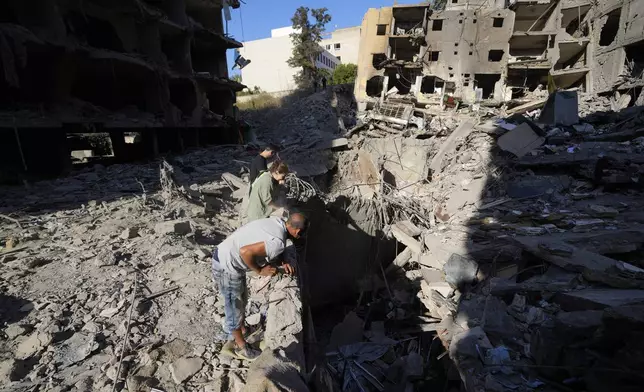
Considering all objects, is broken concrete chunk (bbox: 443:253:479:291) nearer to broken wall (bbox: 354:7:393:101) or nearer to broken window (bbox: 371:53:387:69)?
broken wall (bbox: 354:7:393:101)

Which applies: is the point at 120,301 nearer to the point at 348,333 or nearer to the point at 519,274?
the point at 348,333

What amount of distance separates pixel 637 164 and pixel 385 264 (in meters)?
6.28

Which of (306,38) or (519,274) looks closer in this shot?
(519,274)

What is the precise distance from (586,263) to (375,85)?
2502 centimetres

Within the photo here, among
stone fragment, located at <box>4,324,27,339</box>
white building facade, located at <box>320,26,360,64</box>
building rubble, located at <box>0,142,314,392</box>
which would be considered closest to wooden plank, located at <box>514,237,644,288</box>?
building rubble, located at <box>0,142,314,392</box>

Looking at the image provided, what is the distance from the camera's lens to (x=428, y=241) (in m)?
6.58

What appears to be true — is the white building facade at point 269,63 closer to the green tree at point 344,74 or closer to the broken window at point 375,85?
the green tree at point 344,74

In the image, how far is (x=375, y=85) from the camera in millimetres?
27359

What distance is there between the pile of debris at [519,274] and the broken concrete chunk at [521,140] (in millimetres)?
36

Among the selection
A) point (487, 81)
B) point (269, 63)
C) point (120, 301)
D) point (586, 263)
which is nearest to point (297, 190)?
point (120, 301)

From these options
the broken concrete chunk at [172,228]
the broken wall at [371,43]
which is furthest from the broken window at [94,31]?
the broken wall at [371,43]

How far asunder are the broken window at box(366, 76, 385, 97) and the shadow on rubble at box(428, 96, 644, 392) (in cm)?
1770

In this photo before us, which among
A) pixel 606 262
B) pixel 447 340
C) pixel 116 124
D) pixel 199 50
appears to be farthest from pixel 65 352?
pixel 199 50

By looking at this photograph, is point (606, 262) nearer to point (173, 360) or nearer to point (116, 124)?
point (173, 360)
